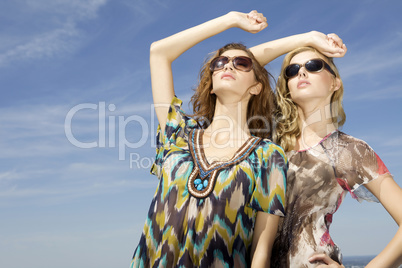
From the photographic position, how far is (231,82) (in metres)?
5.02

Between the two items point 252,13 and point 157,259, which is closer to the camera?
point 157,259

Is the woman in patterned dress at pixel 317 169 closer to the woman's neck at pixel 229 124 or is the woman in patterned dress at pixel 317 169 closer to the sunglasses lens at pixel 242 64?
the woman's neck at pixel 229 124

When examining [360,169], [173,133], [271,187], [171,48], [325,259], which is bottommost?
[325,259]

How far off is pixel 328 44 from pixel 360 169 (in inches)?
67.7

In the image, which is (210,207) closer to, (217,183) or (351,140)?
(217,183)

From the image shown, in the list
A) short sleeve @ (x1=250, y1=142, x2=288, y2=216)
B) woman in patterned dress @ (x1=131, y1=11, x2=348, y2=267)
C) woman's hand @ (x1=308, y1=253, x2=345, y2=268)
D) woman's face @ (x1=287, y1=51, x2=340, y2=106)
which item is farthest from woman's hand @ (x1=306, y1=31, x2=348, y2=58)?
woman's hand @ (x1=308, y1=253, x2=345, y2=268)

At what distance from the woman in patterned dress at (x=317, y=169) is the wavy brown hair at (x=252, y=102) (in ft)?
0.72

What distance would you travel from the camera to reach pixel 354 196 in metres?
5.12

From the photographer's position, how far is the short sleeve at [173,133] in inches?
193

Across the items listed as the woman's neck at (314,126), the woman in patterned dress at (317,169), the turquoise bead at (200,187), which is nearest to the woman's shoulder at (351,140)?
the woman in patterned dress at (317,169)

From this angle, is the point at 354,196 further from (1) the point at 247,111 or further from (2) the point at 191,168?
(2) the point at 191,168

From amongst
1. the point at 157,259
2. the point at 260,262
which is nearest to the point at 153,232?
the point at 157,259

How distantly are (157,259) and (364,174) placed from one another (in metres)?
2.64

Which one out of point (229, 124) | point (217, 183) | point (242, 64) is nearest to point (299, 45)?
point (242, 64)
